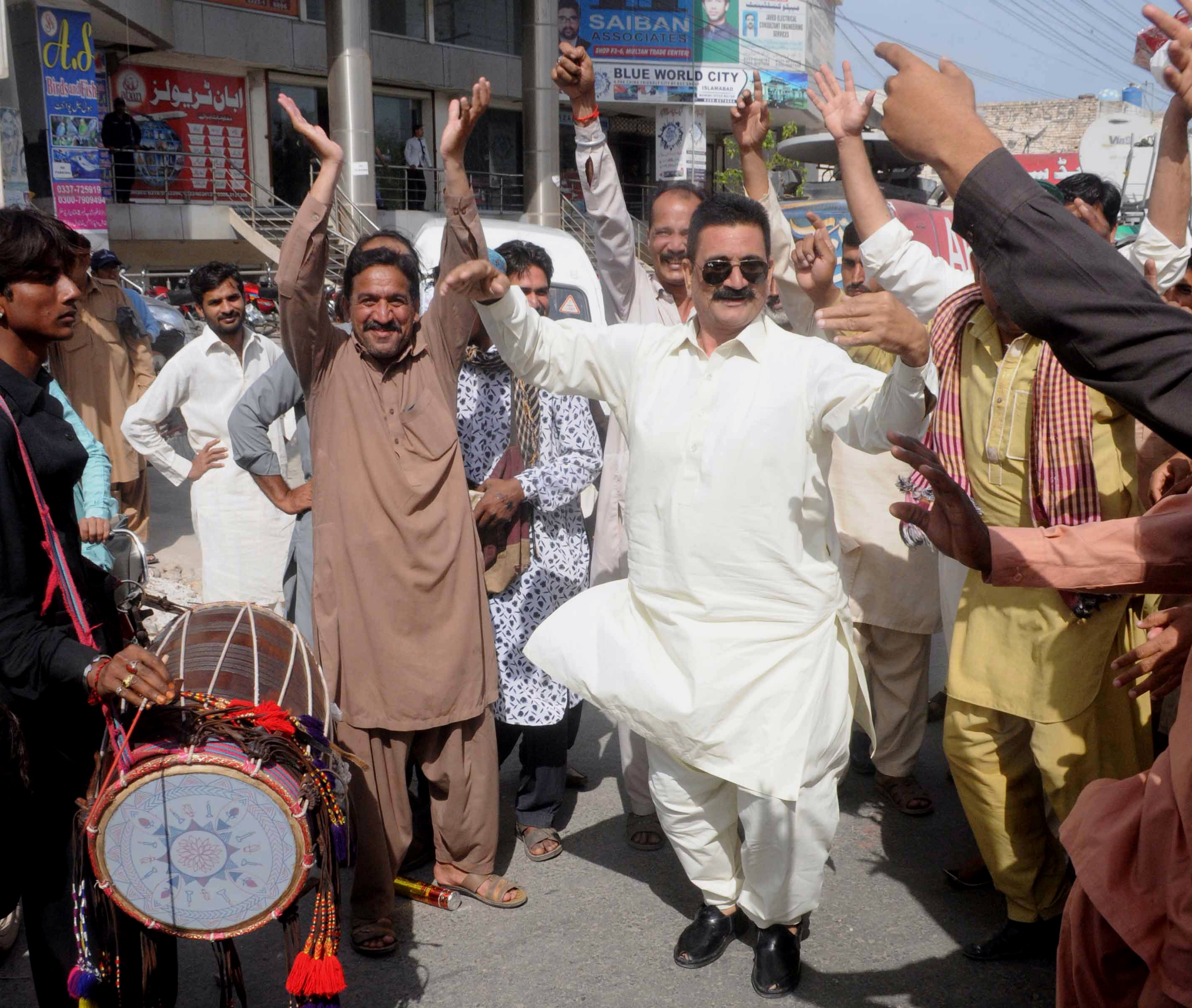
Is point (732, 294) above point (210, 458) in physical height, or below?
above

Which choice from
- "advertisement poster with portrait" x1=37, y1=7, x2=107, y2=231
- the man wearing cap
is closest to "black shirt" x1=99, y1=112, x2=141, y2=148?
"advertisement poster with portrait" x1=37, y1=7, x2=107, y2=231

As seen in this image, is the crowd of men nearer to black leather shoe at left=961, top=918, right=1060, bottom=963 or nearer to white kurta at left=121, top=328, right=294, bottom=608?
black leather shoe at left=961, top=918, right=1060, bottom=963

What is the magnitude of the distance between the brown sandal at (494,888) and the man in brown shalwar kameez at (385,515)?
0.29 m

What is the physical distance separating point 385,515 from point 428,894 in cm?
123

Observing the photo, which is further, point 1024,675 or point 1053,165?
point 1053,165

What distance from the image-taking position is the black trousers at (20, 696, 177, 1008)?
260cm

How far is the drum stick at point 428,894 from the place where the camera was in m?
3.56

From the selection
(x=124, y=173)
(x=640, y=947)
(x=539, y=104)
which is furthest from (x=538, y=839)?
(x=539, y=104)

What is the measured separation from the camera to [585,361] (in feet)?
10.8

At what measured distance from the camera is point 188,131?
20688 mm

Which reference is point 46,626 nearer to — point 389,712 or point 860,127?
point 389,712

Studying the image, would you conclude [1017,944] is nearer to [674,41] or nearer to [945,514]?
[945,514]

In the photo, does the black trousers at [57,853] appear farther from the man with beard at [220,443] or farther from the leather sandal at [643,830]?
the man with beard at [220,443]

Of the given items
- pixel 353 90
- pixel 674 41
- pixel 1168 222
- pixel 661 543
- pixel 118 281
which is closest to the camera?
pixel 661 543
